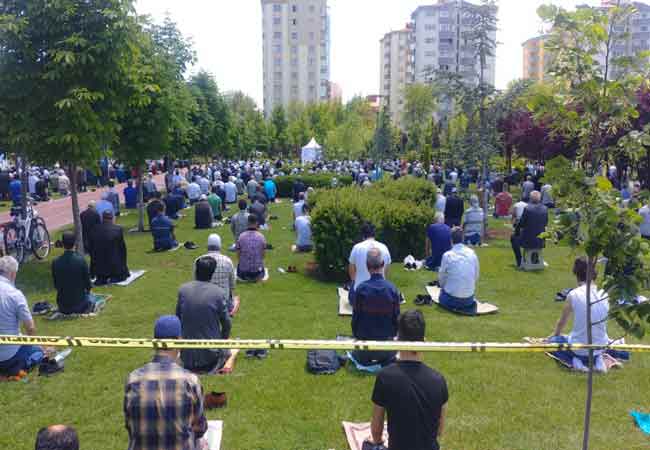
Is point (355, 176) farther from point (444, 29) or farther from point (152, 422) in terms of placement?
point (444, 29)

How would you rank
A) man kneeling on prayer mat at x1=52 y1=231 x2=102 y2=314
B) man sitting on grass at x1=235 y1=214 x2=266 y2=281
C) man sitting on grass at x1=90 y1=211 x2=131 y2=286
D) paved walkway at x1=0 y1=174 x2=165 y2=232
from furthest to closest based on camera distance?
paved walkway at x1=0 y1=174 x2=165 y2=232, man sitting on grass at x1=235 y1=214 x2=266 y2=281, man sitting on grass at x1=90 y1=211 x2=131 y2=286, man kneeling on prayer mat at x1=52 y1=231 x2=102 y2=314

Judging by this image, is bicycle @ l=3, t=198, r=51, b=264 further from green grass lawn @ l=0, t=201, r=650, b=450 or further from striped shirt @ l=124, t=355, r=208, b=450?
striped shirt @ l=124, t=355, r=208, b=450

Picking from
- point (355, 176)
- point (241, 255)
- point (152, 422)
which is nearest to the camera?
point (152, 422)

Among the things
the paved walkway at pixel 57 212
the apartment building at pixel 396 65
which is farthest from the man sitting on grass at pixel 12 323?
the apartment building at pixel 396 65

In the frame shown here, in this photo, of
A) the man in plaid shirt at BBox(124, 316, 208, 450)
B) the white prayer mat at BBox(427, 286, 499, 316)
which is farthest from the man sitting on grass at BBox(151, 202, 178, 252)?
the man in plaid shirt at BBox(124, 316, 208, 450)

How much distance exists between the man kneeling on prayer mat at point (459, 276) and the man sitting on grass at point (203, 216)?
11807 mm

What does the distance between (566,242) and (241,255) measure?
892 centimetres

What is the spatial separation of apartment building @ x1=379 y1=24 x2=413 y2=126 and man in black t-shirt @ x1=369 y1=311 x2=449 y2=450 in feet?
343

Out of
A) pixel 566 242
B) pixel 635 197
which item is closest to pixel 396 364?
pixel 566 242

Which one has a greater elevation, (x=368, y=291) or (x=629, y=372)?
(x=368, y=291)

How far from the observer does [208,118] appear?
3105cm

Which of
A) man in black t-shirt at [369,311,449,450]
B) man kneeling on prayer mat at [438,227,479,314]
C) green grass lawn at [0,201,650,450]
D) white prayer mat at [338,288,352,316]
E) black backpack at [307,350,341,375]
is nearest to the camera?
man in black t-shirt at [369,311,449,450]

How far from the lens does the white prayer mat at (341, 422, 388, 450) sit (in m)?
5.43

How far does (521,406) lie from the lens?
250 inches
